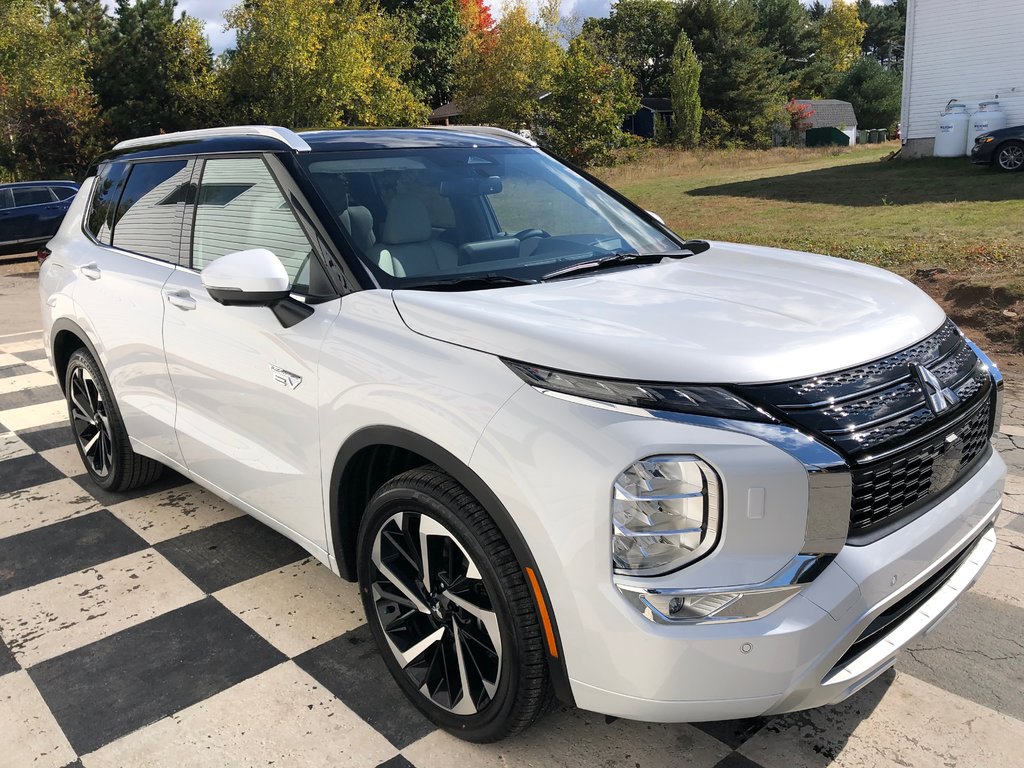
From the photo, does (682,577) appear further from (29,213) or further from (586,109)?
(586,109)

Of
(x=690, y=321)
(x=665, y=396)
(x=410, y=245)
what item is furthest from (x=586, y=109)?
(x=665, y=396)

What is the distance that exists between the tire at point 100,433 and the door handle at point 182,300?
92 centimetres

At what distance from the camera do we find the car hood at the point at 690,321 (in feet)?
6.43

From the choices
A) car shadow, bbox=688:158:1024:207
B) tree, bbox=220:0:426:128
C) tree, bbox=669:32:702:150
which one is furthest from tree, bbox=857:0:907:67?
car shadow, bbox=688:158:1024:207

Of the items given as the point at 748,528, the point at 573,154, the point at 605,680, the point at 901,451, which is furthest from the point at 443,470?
the point at 573,154

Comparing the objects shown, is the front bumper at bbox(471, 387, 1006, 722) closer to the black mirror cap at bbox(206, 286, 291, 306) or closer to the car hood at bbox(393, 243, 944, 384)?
the car hood at bbox(393, 243, 944, 384)

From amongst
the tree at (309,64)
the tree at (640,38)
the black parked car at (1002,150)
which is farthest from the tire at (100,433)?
the tree at (640,38)

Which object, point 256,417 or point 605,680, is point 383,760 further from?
point 256,417

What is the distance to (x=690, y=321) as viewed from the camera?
85.5 inches

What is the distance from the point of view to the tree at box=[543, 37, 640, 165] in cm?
3503

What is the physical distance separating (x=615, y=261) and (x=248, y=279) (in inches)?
47.3

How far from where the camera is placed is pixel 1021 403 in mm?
5133

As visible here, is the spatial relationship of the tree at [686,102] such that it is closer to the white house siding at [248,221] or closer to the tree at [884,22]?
the white house siding at [248,221]

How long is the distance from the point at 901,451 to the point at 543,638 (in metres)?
0.95
